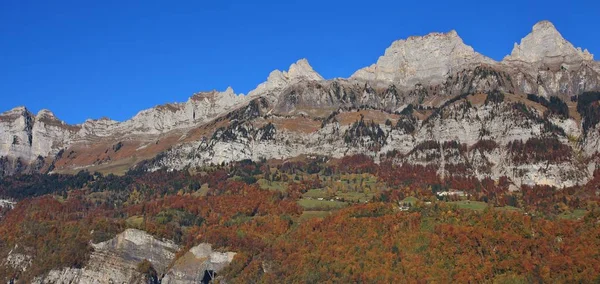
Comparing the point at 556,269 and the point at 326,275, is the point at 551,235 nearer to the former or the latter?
the point at 556,269

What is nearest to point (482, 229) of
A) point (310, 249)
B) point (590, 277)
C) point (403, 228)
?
point (403, 228)

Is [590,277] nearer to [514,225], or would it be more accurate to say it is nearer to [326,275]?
[514,225]

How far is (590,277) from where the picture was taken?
151 m

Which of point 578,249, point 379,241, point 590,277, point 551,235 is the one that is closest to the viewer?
point 590,277

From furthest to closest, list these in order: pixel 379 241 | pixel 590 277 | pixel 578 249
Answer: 1. pixel 379 241
2. pixel 578 249
3. pixel 590 277

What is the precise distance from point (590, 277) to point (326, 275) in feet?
204

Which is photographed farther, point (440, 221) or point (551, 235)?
point (440, 221)

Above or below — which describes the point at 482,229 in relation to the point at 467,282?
above

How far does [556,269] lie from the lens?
518ft

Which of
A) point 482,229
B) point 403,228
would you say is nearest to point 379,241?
point 403,228

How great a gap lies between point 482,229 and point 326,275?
41745mm

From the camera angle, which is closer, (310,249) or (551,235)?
(551,235)

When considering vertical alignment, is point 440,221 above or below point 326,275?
above

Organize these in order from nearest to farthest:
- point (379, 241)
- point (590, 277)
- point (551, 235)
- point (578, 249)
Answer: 1. point (590, 277)
2. point (578, 249)
3. point (551, 235)
4. point (379, 241)
